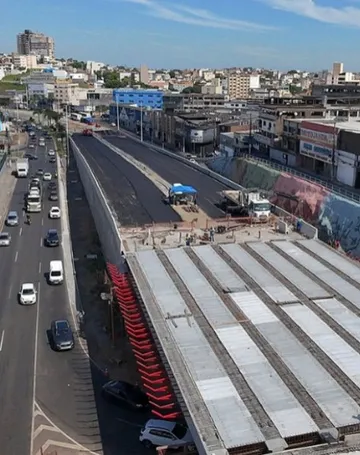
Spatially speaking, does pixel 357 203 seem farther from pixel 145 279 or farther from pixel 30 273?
pixel 30 273

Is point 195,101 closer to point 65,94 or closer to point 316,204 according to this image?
point 65,94

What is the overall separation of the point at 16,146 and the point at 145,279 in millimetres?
82247

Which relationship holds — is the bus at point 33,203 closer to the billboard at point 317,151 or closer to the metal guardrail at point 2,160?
the metal guardrail at point 2,160

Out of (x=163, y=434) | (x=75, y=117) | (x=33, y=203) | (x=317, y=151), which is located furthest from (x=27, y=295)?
(x=75, y=117)

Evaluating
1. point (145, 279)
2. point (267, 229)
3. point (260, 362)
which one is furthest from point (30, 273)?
point (260, 362)

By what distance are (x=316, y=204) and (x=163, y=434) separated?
84.3ft

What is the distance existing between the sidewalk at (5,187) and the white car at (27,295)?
17.1m

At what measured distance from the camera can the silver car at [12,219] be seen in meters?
46.4

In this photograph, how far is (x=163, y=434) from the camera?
17.7 meters

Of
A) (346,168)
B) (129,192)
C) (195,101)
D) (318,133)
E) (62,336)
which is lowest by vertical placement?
(62,336)

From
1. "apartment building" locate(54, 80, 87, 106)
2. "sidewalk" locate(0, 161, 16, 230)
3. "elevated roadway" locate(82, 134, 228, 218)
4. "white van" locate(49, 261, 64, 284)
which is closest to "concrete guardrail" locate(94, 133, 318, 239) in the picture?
"elevated roadway" locate(82, 134, 228, 218)

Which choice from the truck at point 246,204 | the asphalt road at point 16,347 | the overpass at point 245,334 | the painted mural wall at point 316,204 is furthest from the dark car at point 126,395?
the painted mural wall at point 316,204

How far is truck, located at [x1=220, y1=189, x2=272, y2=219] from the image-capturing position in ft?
117

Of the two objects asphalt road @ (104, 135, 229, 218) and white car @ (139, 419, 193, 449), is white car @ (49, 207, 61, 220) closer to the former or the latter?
asphalt road @ (104, 135, 229, 218)
